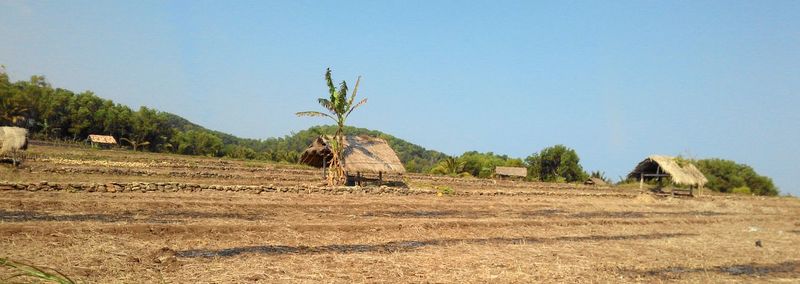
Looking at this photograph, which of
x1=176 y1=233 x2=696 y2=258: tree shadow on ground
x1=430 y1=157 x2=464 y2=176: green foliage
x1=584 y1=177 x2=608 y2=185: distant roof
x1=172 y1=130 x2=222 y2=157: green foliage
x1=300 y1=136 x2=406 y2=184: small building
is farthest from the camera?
x1=172 y1=130 x2=222 y2=157: green foliage

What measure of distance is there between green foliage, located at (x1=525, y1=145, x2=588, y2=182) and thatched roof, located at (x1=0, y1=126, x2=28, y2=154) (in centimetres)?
4476

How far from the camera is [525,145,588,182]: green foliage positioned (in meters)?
54.4

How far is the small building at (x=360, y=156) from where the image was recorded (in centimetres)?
2191

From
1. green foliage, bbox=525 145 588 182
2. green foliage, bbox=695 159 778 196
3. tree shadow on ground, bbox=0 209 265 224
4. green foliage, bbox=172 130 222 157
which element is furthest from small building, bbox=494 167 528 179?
tree shadow on ground, bbox=0 209 265 224

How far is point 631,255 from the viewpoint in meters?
9.84

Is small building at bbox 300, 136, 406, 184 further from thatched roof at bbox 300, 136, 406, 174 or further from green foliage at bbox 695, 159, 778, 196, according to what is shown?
green foliage at bbox 695, 159, 778, 196

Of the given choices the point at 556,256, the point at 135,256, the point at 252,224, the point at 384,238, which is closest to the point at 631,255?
the point at 556,256

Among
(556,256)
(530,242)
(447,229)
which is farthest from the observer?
(447,229)

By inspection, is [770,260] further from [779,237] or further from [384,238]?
[384,238]

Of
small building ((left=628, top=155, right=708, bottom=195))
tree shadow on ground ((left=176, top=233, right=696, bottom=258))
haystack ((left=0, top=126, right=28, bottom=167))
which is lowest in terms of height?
tree shadow on ground ((left=176, top=233, right=696, bottom=258))

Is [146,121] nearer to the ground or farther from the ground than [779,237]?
farther from the ground

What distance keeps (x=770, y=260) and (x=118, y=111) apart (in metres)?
58.8

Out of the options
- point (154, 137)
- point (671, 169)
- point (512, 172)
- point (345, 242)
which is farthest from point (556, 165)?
point (345, 242)

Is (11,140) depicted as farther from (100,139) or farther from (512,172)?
(512,172)
